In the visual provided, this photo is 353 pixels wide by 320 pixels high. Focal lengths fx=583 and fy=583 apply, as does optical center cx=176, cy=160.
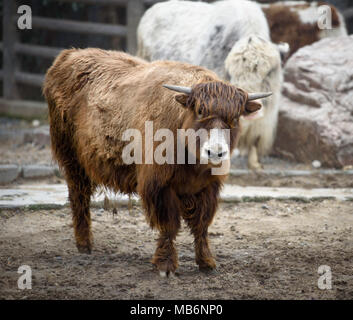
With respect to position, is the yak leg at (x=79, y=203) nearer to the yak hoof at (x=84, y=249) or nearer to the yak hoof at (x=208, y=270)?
the yak hoof at (x=84, y=249)

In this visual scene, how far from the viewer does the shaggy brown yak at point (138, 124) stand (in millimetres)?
3500

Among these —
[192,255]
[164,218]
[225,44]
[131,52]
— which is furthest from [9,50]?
[164,218]

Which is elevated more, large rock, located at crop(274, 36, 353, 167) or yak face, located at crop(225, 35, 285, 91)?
yak face, located at crop(225, 35, 285, 91)

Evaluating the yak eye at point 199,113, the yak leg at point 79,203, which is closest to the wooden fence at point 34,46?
the yak leg at point 79,203

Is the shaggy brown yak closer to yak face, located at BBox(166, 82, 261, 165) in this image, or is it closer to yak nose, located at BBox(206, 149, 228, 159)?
yak face, located at BBox(166, 82, 261, 165)

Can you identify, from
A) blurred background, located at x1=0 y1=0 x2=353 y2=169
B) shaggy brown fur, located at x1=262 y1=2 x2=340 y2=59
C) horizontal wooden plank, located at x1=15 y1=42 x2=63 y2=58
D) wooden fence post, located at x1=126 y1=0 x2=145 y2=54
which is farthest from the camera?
horizontal wooden plank, located at x1=15 y1=42 x2=63 y2=58

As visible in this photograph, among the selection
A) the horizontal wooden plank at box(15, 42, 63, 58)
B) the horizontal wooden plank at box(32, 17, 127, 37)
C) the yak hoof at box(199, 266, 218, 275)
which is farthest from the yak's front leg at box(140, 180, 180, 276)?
the horizontal wooden plank at box(15, 42, 63, 58)

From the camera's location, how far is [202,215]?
12.6 feet

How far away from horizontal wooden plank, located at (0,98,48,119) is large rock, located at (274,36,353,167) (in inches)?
152

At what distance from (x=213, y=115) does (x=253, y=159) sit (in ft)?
11.5

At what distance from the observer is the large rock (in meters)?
6.77

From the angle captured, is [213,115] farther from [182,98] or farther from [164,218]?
[164,218]

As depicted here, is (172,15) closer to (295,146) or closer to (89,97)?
(295,146)

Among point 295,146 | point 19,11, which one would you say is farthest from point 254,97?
point 19,11
